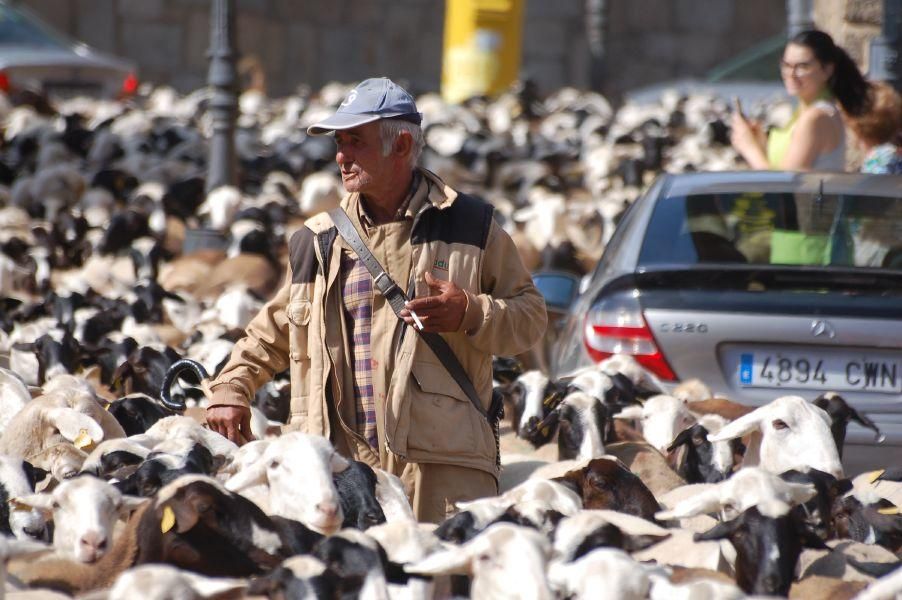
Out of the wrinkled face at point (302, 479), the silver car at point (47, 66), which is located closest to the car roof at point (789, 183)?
the wrinkled face at point (302, 479)

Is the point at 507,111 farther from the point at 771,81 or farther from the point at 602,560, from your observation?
the point at 602,560

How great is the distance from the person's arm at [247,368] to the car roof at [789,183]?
239cm

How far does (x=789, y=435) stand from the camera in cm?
551

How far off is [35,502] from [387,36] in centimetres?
2890

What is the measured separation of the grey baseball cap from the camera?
4691 mm

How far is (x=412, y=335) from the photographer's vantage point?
4770mm

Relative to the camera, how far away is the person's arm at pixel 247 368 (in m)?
5.00

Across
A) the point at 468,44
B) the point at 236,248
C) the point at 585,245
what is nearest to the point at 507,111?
the point at 468,44

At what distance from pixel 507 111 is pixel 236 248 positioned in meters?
9.38

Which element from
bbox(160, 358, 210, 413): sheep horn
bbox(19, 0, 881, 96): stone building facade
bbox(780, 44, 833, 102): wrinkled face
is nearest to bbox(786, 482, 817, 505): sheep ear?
bbox(160, 358, 210, 413): sheep horn

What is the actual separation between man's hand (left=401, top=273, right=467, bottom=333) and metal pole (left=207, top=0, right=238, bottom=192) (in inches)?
314

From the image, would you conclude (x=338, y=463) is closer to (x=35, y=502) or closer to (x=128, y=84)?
(x=35, y=502)

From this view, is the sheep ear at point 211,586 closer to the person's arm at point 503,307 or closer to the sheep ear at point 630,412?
the person's arm at point 503,307

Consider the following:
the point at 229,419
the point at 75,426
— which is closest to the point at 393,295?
the point at 229,419
